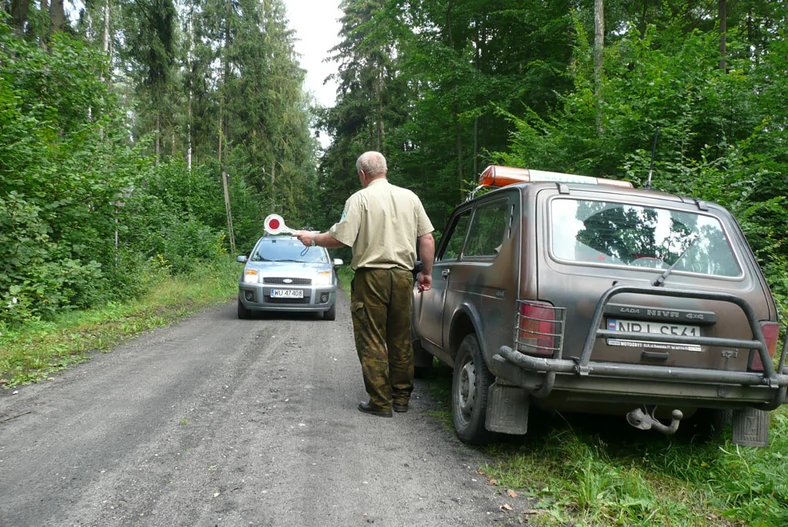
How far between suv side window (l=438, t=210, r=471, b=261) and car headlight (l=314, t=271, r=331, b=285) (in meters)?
5.12

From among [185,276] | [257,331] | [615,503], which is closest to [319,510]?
[615,503]

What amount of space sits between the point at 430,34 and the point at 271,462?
1929 centimetres

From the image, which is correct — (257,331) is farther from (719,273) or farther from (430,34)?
(430,34)

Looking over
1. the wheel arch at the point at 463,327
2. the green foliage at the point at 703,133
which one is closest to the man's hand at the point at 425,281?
the wheel arch at the point at 463,327

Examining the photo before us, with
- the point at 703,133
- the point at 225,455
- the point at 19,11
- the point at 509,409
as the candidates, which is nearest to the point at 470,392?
the point at 509,409

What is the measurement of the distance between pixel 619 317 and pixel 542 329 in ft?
1.49

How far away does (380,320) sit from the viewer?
172 inches

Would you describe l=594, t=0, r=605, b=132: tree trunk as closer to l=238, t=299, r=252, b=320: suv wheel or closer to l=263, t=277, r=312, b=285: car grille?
l=263, t=277, r=312, b=285: car grille

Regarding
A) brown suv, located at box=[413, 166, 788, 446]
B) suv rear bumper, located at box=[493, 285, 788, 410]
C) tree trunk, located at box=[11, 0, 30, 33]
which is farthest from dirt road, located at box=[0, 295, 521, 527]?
tree trunk, located at box=[11, 0, 30, 33]

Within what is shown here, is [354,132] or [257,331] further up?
[354,132]

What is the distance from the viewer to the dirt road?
2.71m

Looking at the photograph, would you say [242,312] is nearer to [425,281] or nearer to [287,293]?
[287,293]

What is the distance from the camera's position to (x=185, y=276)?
652 inches

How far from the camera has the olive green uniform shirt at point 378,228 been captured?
4.27 meters
